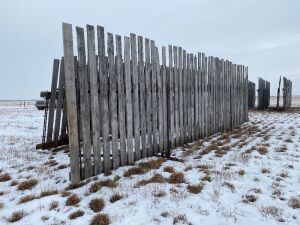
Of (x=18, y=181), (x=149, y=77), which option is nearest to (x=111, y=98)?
(x=149, y=77)

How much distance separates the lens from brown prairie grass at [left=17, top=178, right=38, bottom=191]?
4151 mm

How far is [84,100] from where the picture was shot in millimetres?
4469

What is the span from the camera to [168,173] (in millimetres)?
4719

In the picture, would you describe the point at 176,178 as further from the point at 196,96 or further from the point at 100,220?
the point at 196,96

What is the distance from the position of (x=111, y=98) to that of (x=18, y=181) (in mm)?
1991

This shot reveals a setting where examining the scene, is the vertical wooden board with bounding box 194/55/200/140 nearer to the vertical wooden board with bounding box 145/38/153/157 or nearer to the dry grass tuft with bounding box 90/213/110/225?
the vertical wooden board with bounding box 145/38/153/157

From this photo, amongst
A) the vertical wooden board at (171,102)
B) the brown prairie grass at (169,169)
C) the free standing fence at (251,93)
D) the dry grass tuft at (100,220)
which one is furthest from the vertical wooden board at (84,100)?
the free standing fence at (251,93)

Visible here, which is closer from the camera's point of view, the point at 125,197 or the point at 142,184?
the point at 125,197

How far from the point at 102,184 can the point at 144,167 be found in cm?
104

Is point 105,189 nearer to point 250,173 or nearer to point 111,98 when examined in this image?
point 111,98

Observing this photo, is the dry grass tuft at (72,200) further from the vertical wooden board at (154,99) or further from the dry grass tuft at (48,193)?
the vertical wooden board at (154,99)

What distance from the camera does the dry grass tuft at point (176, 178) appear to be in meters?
4.25

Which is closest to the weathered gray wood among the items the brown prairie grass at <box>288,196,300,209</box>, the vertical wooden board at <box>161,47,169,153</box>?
the vertical wooden board at <box>161,47,169,153</box>

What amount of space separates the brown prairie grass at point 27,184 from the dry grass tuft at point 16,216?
0.91 metres
